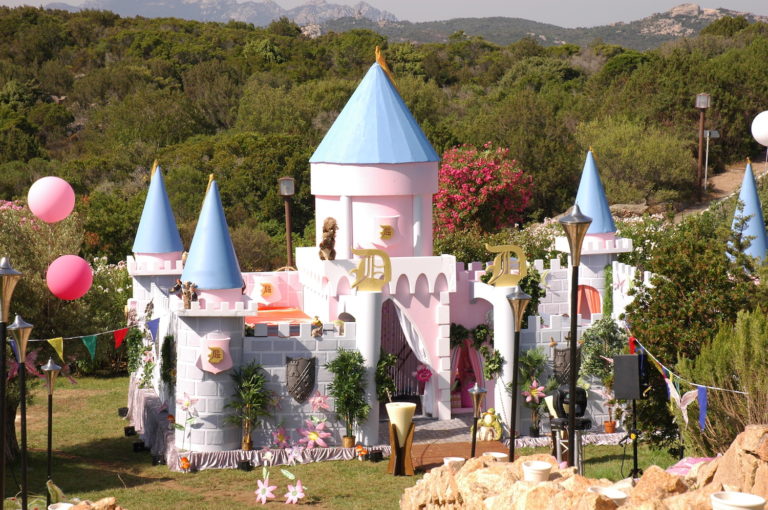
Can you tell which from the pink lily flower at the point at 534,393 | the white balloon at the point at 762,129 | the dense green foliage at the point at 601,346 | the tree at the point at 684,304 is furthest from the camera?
the dense green foliage at the point at 601,346

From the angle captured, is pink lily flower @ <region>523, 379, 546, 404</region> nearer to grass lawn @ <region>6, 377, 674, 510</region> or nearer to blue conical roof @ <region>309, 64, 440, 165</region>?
grass lawn @ <region>6, 377, 674, 510</region>

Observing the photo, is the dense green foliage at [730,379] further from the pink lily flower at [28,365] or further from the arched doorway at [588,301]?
the pink lily flower at [28,365]

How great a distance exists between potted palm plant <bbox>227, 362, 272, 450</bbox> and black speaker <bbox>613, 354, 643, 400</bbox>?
662 cm

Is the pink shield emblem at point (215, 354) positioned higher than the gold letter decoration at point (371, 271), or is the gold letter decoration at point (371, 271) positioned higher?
the gold letter decoration at point (371, 271)

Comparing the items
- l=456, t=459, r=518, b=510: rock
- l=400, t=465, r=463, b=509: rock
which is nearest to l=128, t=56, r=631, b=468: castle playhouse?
l=400, t=465, r=463, b=509: rock

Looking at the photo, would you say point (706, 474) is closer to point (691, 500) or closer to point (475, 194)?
point (691, 500)

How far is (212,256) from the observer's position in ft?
69.2

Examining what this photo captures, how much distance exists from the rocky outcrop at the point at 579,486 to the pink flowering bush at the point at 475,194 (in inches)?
975

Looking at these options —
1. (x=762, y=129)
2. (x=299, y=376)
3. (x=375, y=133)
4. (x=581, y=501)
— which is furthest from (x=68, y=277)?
(x=581, y=501)

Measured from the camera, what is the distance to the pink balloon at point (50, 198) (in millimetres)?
19484

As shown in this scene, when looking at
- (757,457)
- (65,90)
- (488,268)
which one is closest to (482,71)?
(65,90)

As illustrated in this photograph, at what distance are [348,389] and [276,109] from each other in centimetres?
3909

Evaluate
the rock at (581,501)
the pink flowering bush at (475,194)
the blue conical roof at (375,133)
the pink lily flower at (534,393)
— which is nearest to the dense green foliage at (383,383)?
the pink lily flower at (534,393)

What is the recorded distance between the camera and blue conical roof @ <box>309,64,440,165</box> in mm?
23219
